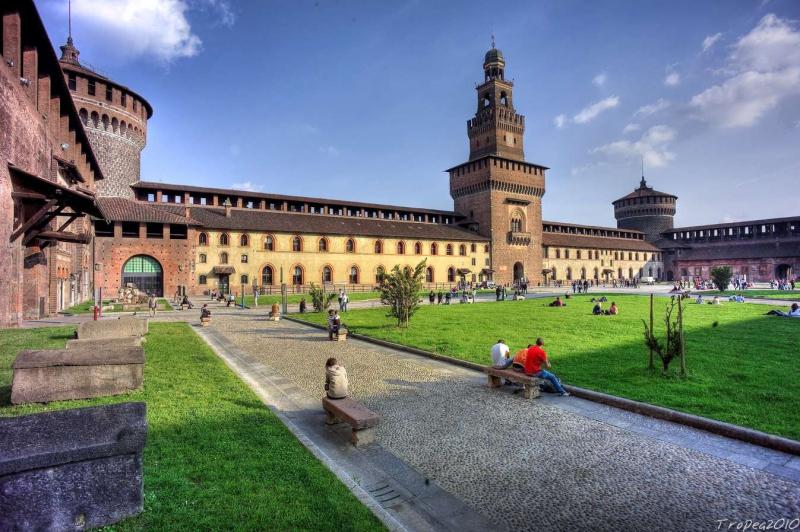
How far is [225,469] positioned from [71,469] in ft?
5.38

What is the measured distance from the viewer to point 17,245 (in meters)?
16.1

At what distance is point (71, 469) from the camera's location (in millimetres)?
3863

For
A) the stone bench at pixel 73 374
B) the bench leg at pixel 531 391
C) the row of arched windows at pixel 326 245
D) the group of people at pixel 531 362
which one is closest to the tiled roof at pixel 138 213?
the row of arched windows at pixel 326 245

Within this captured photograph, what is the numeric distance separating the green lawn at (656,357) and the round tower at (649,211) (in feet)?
231

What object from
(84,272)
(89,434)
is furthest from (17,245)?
(84,272)

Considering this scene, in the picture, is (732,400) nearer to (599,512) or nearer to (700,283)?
(599,512)

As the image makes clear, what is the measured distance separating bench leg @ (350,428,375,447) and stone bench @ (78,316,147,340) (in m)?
9.59

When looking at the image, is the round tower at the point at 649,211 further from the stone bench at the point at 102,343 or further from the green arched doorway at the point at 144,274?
the stone bench at the point at 102,343

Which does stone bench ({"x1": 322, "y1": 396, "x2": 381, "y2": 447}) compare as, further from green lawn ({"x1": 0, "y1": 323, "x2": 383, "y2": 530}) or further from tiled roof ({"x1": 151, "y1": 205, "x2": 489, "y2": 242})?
tiled roof ({"x1": 151, "y1": 205, "x2": 489, "y2": 242})

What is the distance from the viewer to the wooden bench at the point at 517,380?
8539 mm

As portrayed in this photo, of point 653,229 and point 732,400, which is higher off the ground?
point 653,229

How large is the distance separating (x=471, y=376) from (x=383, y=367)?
2471 millimetres

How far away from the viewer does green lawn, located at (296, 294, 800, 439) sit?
25.1ft

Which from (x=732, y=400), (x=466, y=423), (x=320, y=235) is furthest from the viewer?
(x=320, y=235)
